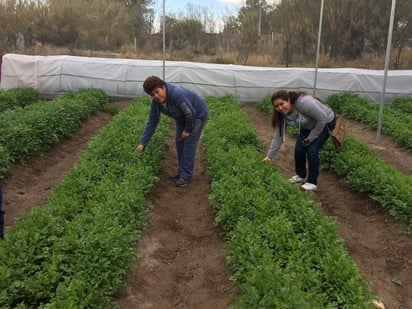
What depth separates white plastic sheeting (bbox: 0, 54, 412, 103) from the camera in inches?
559

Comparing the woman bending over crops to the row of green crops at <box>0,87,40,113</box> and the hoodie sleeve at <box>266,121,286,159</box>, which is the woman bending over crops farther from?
the row of green crops at <box>0,87,40,113</box>

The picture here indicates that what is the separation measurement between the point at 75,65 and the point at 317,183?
10.4 m

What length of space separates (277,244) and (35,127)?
5.84 metres

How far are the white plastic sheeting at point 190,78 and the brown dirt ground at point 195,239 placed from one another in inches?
264

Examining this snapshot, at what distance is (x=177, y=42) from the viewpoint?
88.0ft

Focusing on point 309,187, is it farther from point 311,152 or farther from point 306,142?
point 306,142

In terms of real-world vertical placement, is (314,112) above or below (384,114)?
above

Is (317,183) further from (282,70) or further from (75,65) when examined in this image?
(75,65)

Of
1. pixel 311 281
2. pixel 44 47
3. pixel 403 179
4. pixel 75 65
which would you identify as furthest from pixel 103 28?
pixel 311 281

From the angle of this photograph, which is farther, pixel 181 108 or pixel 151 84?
pixel 181 108

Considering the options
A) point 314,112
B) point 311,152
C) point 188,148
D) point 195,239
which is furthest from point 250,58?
point 195,239

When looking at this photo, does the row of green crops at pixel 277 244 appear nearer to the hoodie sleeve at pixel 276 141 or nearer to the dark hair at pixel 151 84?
the hoodie sleeve at pixel 276 141

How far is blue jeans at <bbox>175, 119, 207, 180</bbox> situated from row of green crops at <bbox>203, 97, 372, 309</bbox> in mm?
380

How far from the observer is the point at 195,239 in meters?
4.98
